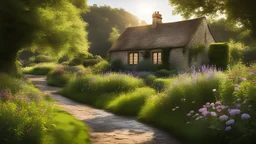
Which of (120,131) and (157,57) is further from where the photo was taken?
(157,57)

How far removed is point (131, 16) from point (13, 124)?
8191cm

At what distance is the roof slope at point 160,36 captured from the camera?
27.5 metres

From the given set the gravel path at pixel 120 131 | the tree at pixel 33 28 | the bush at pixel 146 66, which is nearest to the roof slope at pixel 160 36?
the bush at pixel 146 66

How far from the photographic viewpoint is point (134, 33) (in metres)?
32.7

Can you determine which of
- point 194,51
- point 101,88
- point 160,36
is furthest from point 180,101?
point 160,36

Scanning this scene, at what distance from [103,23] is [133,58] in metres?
45.4

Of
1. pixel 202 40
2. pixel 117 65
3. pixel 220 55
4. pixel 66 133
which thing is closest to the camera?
pixel 66 133

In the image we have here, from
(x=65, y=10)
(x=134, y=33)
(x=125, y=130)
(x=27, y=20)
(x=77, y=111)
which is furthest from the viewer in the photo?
(x=134, y=33)

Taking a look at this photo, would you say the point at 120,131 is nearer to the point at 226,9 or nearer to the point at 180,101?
the point at 180,101

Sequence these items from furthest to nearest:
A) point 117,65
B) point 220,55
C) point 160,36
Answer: point 117,65 → point 160,36 → point 220,55

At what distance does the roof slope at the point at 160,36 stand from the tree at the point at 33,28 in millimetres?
15178

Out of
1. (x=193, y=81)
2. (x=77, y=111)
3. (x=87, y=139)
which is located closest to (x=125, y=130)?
(x=87, y=139)

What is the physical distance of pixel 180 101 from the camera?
923 cm

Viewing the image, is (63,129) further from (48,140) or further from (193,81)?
(193,81)
